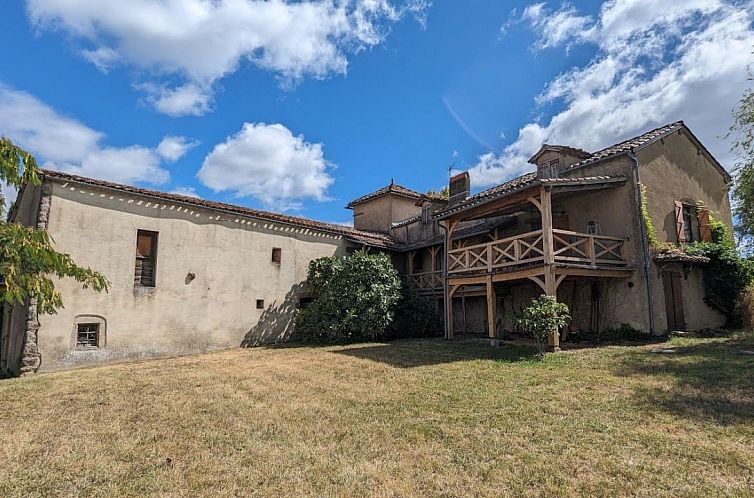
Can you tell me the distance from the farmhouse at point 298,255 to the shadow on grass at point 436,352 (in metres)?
0.77

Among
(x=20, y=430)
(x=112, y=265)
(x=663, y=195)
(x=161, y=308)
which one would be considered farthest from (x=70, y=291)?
(x=663, y=195)

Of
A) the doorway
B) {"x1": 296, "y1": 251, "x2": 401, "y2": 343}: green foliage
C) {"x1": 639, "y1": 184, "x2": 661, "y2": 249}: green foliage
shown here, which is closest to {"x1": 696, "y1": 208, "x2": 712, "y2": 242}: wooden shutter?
the doorway

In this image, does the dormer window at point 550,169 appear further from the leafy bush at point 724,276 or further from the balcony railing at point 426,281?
the balcony railing at point 426,281

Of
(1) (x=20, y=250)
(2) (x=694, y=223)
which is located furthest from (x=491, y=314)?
(1) (x=20, y=250)

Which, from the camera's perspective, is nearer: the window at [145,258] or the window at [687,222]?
the window at [145,258]

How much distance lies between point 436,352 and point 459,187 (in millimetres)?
10199

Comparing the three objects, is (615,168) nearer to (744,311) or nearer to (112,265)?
(744,311)

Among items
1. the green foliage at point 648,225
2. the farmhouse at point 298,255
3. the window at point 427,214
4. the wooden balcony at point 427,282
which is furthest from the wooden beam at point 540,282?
the window at point 427,214

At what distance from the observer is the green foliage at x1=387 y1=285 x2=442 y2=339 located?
16.7 metres

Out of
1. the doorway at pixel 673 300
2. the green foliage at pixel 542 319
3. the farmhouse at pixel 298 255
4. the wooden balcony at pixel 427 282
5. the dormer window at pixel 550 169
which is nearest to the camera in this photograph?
the green foliage at pixel 542 319

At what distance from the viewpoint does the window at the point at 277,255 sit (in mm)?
16094

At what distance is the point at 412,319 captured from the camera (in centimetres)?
1691

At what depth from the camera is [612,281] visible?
12.8 metres

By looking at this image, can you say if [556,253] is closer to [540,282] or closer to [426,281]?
[540,282]
